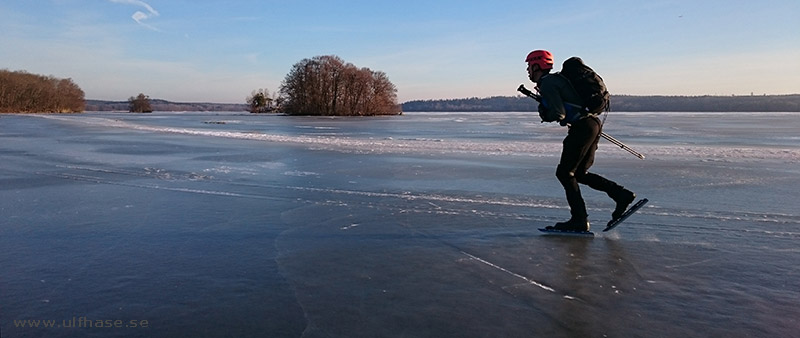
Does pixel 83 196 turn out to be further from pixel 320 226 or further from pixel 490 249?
pixel 490 249

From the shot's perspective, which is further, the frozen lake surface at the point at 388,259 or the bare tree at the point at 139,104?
the bare tree at the point at 139,104

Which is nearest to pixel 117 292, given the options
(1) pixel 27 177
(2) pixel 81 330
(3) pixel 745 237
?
(2) pixel 81 330

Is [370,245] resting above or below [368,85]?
below

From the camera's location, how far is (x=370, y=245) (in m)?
4.18

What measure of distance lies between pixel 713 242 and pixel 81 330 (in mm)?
4538

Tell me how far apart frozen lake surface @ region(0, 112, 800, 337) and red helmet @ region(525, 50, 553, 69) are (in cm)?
150

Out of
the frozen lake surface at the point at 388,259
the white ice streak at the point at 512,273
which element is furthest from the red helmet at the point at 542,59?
the white ice streak at the point at 512,273

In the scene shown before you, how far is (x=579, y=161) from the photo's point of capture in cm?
452
